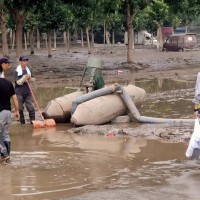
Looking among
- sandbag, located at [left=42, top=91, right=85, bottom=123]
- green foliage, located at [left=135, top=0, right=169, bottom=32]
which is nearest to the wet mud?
sandbag, located at [left=42, top=91, right=85, bottom=123]

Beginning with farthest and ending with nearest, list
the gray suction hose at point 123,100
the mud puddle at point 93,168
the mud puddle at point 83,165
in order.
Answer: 1. the gray suction hose at point 123,100
2. the mud puddle at point 83,165
3. the mud puddle at point 93,168

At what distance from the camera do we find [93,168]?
7.71 meters

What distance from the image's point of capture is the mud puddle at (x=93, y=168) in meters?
6.43

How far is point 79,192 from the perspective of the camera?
6.46 meters

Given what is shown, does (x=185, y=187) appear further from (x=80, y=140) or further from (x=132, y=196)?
(x=80, y=140)

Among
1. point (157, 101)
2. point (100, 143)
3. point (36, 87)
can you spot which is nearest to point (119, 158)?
point (100, 143)

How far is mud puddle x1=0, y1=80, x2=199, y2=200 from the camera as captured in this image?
21.1 feet

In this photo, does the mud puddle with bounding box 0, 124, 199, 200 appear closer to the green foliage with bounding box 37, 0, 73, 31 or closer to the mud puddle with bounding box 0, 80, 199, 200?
the mud puddle with bounding box 0, 80, 199, 200

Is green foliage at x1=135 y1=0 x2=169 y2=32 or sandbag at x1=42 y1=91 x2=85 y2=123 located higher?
green foliage at x1=135 y1=0 x2=169 y2=32

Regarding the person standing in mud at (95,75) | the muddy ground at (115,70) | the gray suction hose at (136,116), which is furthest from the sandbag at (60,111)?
the muddy ground at (115,70)

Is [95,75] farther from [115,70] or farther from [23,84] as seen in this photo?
[115,70]

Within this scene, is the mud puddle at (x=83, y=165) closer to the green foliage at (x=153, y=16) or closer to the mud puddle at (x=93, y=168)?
the mud puddle at (x=93, y=168)

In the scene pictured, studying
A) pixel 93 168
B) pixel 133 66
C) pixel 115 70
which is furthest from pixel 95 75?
pixel 133 66

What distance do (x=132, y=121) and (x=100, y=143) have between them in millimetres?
2322
